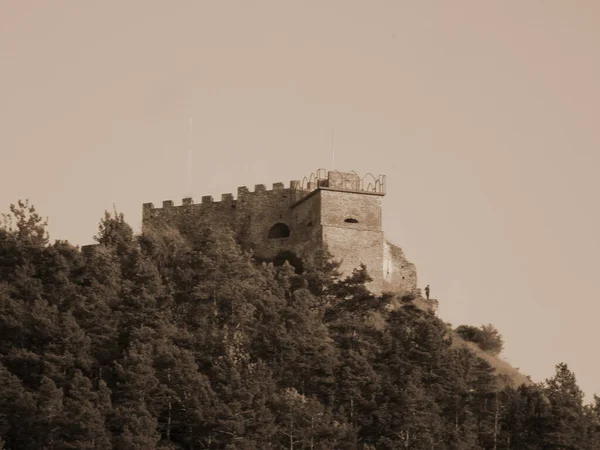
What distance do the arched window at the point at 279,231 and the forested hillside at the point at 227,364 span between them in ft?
9.16

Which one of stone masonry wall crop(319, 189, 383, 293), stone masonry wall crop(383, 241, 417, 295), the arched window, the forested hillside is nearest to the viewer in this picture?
the forested hillside

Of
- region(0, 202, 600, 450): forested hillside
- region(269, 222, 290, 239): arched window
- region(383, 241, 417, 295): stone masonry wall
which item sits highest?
region(269, 222, 290, 239): arched window

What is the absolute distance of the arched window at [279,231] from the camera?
77.8 metres

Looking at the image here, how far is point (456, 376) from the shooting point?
227ft

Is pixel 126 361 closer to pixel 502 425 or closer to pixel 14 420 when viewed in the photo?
pixel 14 420

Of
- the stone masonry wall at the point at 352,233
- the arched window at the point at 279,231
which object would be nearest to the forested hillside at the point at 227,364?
the stone masonry wall at the point at 352,233

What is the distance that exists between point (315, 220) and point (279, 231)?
109 inches

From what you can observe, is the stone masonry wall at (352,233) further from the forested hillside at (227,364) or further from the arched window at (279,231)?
the arched window at (279,231)

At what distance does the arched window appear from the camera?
77.8 metres

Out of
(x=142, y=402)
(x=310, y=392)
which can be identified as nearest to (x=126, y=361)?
(x=142, y=402)

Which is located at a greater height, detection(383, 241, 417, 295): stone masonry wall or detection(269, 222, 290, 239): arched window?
detection(269, 222, 290, 239): arched window

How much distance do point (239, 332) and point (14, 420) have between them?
942 cm

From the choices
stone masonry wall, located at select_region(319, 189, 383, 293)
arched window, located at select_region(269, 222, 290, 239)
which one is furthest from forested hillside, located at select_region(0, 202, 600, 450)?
arched window, located at select_region(269, 222, 290, 239)

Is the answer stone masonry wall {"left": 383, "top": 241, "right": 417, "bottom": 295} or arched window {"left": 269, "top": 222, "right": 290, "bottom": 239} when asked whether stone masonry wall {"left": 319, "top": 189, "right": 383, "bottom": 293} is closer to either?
stone masonry wall {"left": 383, "top": 241, "right": 417, "bottom": 295}
